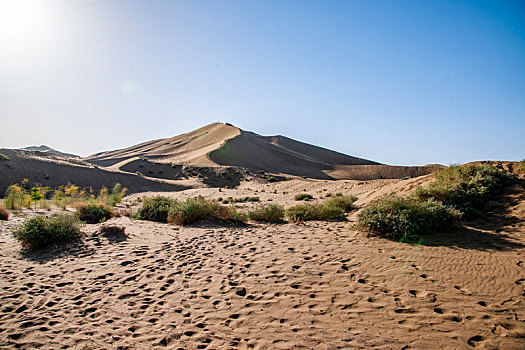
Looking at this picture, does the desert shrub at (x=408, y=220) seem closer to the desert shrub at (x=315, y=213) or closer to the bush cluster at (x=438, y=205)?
the bush cluster at (x=438, y=205)

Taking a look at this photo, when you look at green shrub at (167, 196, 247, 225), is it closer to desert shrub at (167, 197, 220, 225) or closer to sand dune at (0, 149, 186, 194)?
desert shrub at (167, 197, 220, 225)

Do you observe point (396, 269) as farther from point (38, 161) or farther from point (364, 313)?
point (38, 161)

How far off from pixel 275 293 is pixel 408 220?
3.74m

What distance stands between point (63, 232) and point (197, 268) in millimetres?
3788

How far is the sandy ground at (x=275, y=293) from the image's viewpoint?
9.24 ft

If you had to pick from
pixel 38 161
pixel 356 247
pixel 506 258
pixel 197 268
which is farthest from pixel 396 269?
pixel 38 161

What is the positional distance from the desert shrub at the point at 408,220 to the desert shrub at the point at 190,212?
16.3 feet

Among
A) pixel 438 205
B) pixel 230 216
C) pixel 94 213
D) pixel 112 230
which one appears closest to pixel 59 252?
pixel 112 230

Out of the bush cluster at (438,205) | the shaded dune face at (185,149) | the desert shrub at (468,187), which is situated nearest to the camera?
the bush cluster at (438,205)

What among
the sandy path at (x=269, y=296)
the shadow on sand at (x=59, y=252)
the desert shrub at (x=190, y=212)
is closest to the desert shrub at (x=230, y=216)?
the desert shrub at (x=190, y=212)

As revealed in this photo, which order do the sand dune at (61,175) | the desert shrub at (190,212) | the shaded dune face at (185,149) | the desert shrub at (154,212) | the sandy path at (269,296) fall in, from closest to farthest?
the sandy path at (269,296)
the desert shrub at (190,212)
the desert shrub at (154,212)
the sand dune at (61,175)
the shaded dune face at (185,149)

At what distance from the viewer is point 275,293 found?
3.78 meters

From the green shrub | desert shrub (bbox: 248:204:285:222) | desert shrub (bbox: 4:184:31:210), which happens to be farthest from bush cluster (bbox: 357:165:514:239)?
desert shrub (bbox: 4:184:31:210)

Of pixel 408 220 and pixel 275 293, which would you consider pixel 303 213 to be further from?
pixel 275 293
